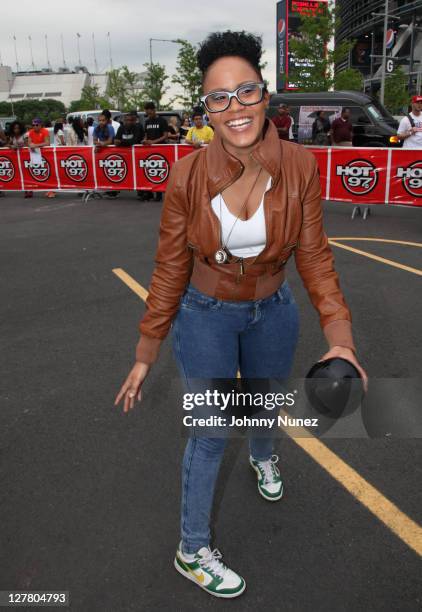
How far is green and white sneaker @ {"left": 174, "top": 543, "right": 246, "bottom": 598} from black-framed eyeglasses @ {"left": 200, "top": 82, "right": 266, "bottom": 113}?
177 centimetres

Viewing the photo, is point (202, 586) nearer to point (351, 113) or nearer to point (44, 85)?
point (351, 113)

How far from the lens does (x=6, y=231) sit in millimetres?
9812

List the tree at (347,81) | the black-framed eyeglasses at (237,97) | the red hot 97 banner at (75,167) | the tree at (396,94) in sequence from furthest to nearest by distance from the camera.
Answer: the tree at (347,81), the tree at (396,94), the red hot 97 banner at (75,167), the black-framed eyeglasses at (237,97)

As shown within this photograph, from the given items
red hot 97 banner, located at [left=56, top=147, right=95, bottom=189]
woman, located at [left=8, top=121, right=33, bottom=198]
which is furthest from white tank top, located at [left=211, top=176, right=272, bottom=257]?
woman, located at [left=8, top=121, right=33, bottom=198]

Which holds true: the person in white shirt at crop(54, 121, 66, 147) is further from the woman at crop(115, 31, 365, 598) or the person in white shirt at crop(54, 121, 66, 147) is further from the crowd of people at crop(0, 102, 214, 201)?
the woman at crop(115, 31, 365, 598)

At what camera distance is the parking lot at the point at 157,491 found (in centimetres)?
224

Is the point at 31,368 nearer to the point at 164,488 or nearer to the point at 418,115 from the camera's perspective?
the point at 164,488

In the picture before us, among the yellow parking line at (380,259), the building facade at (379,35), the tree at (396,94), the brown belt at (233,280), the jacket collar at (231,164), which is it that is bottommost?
the yellow parking line at (380,259)

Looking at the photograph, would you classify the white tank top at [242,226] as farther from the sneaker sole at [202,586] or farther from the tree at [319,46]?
the tree at [319,46]

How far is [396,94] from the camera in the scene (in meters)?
47.2

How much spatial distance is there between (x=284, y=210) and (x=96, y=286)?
468 centimetres

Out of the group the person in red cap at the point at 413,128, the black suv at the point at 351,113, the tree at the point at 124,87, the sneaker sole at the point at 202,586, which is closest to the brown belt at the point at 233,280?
the sneaker sole at the point at 202,586

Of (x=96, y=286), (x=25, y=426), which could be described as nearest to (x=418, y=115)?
(x=96, y=286)

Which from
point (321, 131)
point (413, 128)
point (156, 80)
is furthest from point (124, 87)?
point (413, 128)
